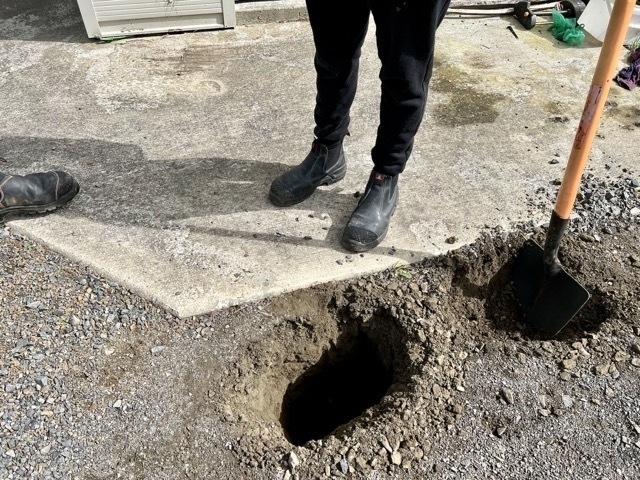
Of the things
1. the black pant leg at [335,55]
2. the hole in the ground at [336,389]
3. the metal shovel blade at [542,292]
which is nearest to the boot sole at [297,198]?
the black pant leg at [335,55]

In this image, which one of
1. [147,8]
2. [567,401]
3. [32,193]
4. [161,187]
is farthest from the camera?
[147,8]

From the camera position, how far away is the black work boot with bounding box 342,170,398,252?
2709 millimetres

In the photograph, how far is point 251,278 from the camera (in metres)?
2.59

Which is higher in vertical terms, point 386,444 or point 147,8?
point 147,8

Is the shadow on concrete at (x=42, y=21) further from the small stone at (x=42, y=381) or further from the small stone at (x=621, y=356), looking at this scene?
the small stone at (x=621, y=356)

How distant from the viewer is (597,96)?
2.06 m

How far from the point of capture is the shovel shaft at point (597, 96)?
6.19 feet

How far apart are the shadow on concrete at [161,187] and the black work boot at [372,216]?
0.08 metres

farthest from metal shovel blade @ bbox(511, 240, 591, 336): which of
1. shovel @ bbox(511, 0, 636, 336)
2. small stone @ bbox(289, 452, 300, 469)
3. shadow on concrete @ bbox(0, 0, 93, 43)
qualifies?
shadow on concrete @ bbox(0, 0, 93, 43)

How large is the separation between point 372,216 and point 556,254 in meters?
0.84

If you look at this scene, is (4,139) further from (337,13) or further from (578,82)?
(578,82)

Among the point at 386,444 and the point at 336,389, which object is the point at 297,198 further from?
the point at 386,444

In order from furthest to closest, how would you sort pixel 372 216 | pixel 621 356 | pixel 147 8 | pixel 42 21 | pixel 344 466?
1. pixel 42 21
2. pixel 147 8
3. pixel 372 216
4. pixel 621 356
5. pixel 344 466

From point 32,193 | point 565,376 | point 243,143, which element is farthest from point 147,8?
point 565,376
